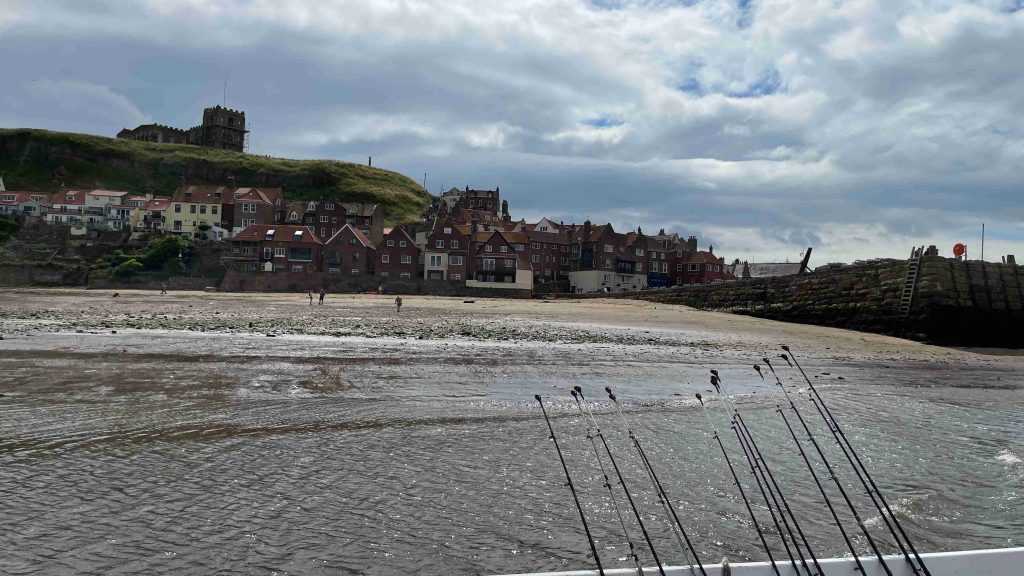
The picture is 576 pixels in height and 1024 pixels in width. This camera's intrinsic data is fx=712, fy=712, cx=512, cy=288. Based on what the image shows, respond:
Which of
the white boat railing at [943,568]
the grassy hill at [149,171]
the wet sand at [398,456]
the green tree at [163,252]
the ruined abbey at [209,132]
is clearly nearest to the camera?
the white boat railing at [943,568]

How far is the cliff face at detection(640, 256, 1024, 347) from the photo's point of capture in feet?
99.5

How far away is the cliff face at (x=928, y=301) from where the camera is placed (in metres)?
30.3

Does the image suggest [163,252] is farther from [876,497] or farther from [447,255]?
[876,497]

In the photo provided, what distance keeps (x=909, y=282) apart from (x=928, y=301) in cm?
145

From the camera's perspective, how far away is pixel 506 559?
586cm

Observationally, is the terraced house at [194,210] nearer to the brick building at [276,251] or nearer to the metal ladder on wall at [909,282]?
the brick building at [276,251]

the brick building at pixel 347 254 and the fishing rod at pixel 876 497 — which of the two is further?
the brick building at pixel 347 254

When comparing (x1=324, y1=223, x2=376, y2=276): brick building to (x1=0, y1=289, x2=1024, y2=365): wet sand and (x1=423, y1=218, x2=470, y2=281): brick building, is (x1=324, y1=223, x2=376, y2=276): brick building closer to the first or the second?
(x1=423, y1=218, x2=470, y2=281): brick building

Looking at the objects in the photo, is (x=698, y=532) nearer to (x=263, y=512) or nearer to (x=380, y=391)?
(x=263, y=512)

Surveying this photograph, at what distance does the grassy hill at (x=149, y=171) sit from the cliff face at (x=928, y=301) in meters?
98.4

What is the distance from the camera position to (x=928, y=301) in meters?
30.2

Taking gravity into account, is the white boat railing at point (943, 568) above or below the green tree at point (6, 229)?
below

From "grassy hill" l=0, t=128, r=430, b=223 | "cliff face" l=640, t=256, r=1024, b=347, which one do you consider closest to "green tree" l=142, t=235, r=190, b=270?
"grassy hill" l=0, t=128, r=430, b=223

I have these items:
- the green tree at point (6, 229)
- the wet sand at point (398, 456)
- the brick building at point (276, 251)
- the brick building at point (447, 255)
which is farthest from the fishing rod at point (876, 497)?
the green tree at point (6, 229)
